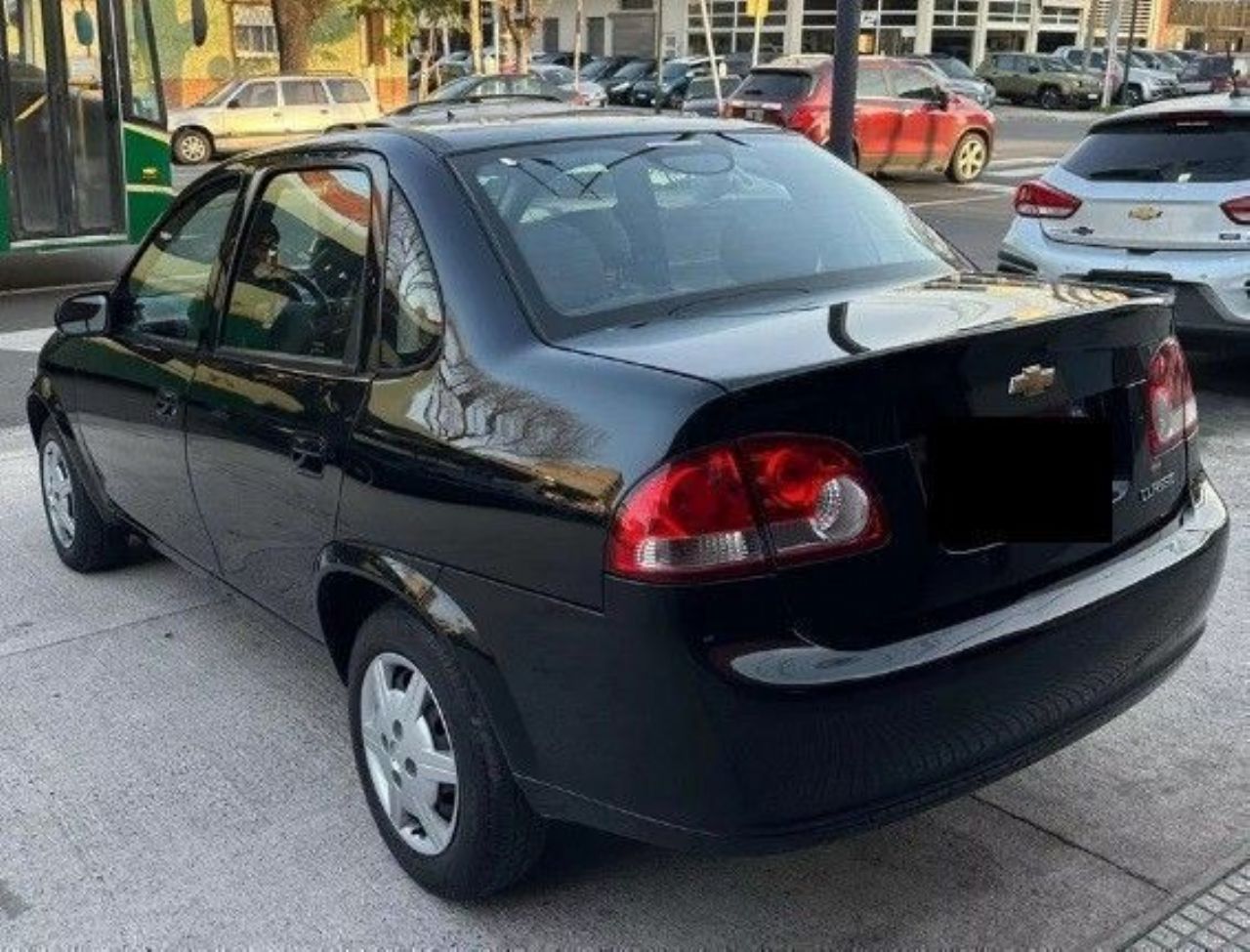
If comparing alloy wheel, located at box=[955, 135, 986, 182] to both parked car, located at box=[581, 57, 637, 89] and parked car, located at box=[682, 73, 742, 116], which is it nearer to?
parked car, located at box=[682, 73, 742, 116]

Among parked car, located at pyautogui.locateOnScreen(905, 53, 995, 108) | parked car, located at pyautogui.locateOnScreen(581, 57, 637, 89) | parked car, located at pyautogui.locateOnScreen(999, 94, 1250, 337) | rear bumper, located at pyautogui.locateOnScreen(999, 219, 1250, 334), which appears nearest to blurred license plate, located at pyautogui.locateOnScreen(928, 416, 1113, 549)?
rear bumper, located at pyautogui.locateOnScreen(999, 219, 1250, 334)

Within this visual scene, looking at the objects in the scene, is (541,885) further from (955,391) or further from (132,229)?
(132,229)

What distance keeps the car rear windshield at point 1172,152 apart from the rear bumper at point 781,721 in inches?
192

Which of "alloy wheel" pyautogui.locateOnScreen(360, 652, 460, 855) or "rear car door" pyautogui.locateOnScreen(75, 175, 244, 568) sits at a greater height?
"rear car door" pyautogui.locateOnScreen(75, 175, 244, 568)

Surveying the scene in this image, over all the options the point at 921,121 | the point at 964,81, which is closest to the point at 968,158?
the point at 921,121

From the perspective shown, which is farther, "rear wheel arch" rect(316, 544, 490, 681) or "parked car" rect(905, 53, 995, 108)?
"parked car" rect(905, 53, 995, 108)

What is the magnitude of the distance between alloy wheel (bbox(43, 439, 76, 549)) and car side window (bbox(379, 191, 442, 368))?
2395 mm

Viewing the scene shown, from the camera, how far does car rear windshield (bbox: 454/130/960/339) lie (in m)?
3.00

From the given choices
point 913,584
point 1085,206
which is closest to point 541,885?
point 913,584

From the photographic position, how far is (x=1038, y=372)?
2658 mm

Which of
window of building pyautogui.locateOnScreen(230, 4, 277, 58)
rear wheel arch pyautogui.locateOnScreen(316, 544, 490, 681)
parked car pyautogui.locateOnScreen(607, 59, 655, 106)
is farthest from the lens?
parked car pyautogui.locateOnScreen(607, 59, 655, 106)

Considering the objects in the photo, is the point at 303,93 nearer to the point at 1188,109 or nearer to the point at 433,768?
the point at 1188,109

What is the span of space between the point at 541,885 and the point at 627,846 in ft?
0.83

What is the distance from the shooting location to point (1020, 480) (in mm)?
2623
